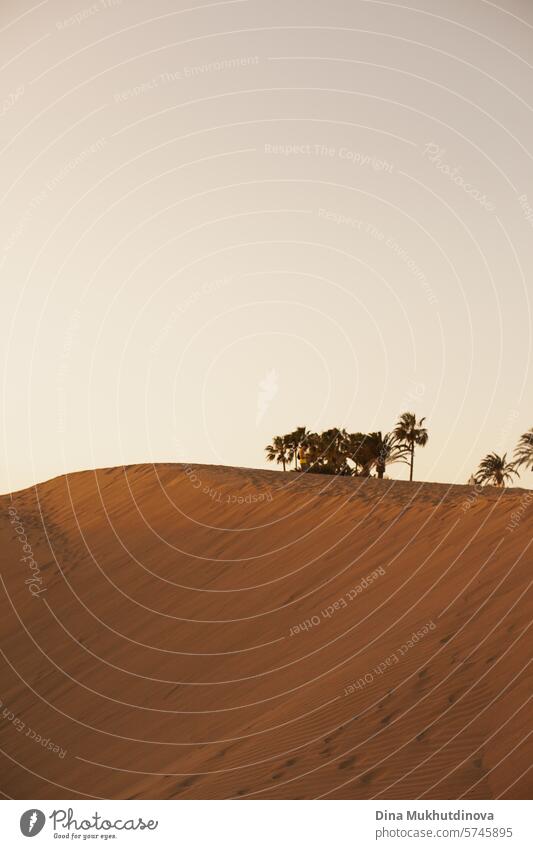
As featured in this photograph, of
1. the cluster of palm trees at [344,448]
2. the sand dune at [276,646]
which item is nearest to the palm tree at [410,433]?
the cluster of palm trees at [344,448]

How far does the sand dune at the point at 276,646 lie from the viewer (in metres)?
10.6

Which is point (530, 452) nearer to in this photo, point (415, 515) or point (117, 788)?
point (415, 515)

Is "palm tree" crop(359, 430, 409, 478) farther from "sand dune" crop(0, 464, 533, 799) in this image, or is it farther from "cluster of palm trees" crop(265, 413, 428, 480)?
"sand dune" crop(0, 464, 533, 799)

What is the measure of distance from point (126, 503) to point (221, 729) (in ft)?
55.7

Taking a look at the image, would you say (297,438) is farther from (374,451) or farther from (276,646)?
(276,646)

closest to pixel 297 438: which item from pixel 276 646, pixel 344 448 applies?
pixel 344 448

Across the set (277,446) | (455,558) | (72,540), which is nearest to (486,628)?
(455,558)

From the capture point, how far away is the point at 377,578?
58.6ft
